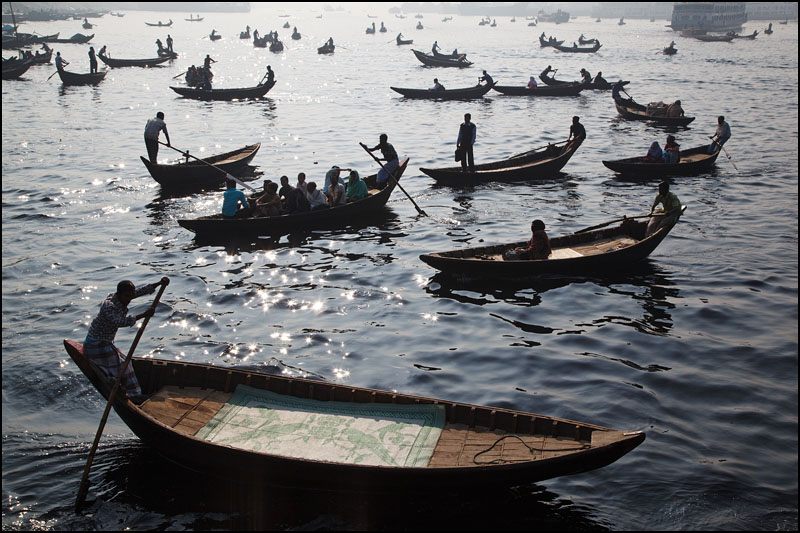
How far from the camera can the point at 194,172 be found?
22078mm

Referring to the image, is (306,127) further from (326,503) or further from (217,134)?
(326,503)

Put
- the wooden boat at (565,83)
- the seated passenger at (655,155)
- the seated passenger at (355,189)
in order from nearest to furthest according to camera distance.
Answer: the seated passenger at (355,189)
the seated passenger at (655,155)
the wooden boat at (565,83)

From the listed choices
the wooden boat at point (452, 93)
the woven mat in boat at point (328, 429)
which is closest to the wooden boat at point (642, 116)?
the wooden boat at point (452, 93)

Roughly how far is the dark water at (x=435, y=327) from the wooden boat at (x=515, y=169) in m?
0.46

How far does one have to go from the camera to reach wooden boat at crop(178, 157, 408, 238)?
54.7ft

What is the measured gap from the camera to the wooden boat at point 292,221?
657 inches

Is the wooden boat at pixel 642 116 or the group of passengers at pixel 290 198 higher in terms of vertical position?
the wooden boat at pixel 642 116

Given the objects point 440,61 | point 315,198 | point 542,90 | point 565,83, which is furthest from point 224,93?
point 315,198

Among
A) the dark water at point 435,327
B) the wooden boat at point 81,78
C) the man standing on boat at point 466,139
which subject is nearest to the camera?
the dark water at point 435,327

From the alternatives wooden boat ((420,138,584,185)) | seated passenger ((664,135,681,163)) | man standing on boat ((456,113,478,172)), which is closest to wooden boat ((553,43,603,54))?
seated passenger ((664,135,681,163))

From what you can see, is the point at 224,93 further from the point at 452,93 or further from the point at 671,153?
the point at 671,153

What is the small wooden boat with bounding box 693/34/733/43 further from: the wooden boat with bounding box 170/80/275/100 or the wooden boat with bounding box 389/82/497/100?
the wooden boat with bounding box 170/80/275/100

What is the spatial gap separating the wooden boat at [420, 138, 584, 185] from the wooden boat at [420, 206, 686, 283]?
285 inches

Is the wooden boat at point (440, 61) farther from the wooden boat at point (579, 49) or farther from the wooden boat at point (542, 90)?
the wooden boat at point (542, 90)
